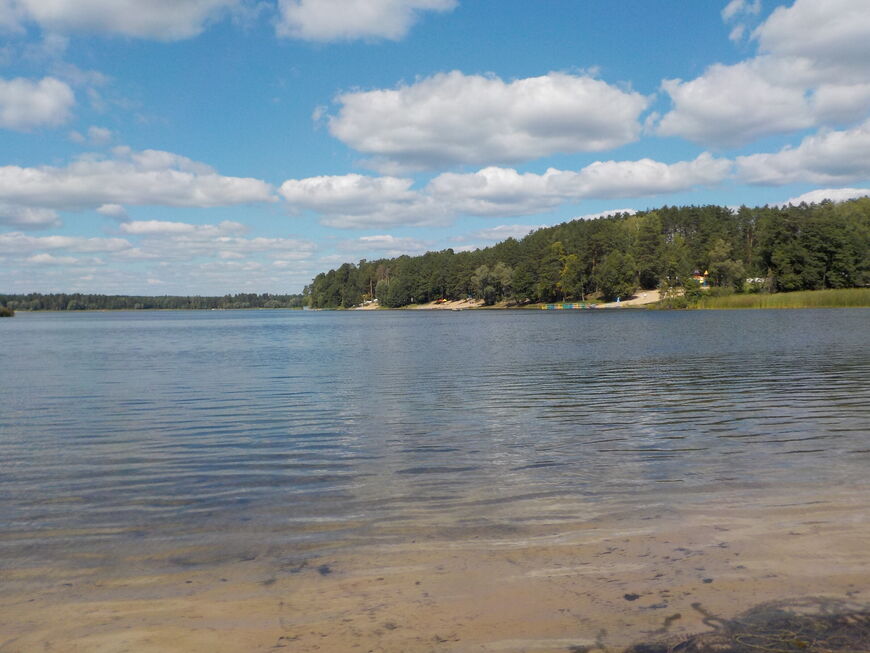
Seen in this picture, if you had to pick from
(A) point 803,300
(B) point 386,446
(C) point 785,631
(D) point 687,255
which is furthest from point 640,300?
(C) point 785,631

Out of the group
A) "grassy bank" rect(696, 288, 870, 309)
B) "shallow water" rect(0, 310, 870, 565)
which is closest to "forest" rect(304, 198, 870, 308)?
"grassy bank" rect(696, 288, 870, 309)

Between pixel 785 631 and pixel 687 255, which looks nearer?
pixel 785 631

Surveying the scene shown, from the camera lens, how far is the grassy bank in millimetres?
95688

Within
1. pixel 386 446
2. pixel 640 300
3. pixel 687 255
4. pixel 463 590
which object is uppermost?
pixel 687 255

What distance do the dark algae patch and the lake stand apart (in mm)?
257

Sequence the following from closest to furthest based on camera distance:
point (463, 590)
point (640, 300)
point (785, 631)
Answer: point (785, 631) < point (463, 590) < point (640, 300)

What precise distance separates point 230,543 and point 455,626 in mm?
3460

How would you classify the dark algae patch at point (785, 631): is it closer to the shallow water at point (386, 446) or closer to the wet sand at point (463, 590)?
the wet sand at point (463, 590)

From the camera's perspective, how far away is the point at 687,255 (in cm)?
14800

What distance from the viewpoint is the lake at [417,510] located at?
227 inches

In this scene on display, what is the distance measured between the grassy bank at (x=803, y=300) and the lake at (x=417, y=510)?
3501 inches

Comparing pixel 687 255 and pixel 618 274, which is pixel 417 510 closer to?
pixel 618 274

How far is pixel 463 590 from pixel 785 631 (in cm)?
273

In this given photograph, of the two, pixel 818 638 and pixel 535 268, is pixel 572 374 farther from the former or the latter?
pixel 535 268
